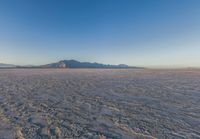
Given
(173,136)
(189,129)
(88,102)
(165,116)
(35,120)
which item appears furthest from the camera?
(88,102)

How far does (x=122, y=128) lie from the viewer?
4324mm

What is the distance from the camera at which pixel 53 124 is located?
15.0ft

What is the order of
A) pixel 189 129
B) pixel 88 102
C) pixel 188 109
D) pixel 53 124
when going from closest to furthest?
pixel 189 129, pixel 53 124, pixel 188 109, pixel 88 102

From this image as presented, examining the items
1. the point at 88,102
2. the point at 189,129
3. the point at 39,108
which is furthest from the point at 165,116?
the point at 39,108

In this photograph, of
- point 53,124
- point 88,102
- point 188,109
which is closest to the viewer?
point 53,124

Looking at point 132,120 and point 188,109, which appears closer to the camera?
point 132,120

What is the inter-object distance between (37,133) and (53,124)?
2.08ft

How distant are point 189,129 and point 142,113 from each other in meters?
1.60

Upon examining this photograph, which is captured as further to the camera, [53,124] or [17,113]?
[17,113]

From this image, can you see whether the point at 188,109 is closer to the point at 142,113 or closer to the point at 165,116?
the point at 165,116

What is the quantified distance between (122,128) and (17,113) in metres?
3.34

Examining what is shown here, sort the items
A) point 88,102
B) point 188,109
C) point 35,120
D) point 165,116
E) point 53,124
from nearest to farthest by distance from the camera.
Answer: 1. point 53,124
2. point 35,120
3. point 165,116
4. point 188,109
5. point 88,102

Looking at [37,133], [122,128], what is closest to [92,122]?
[122,128]

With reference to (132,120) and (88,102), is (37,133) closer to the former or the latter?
(132,120)
